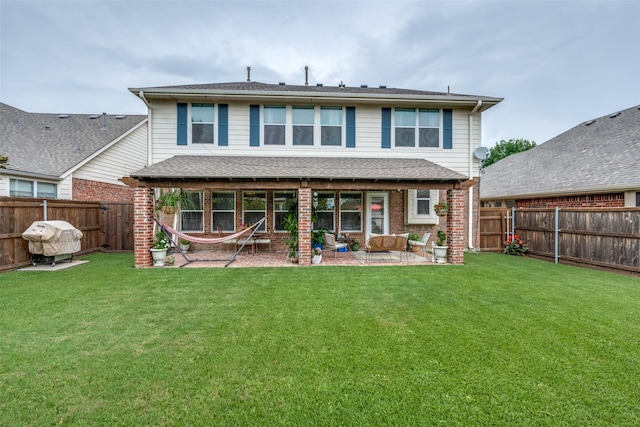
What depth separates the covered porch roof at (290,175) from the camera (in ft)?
24.8

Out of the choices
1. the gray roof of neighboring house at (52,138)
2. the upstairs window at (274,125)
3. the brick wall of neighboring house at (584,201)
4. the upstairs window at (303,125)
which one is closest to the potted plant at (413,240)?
the upstairs window at (303,125)

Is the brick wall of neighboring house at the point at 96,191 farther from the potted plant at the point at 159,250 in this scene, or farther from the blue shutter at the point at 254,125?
the blue shutter at the point at 254,125

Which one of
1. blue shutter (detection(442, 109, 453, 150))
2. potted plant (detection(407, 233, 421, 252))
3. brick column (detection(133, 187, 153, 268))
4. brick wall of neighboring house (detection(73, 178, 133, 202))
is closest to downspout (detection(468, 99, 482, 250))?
blue shutter (detection(442, 109, 453, 150))

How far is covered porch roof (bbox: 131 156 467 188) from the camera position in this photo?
24.8 feet

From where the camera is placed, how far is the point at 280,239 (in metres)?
10.4

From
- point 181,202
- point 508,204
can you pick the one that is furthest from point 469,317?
point 508,204

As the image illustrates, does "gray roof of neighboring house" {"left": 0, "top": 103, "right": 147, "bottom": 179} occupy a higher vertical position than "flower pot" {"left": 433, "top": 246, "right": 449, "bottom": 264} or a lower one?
higher

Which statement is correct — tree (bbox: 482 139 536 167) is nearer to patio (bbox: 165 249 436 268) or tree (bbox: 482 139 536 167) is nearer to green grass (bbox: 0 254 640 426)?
patio (bbox: 165 249 436 268)

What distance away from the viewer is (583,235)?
807 cm

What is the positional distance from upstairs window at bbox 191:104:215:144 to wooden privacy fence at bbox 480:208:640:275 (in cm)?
1047

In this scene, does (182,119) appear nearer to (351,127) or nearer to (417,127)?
(351,127)

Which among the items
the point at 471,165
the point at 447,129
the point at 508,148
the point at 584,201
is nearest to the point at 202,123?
the point at 447,129

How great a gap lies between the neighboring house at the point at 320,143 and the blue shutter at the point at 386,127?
4 cm

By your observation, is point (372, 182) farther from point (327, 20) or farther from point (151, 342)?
point (327, 20)
